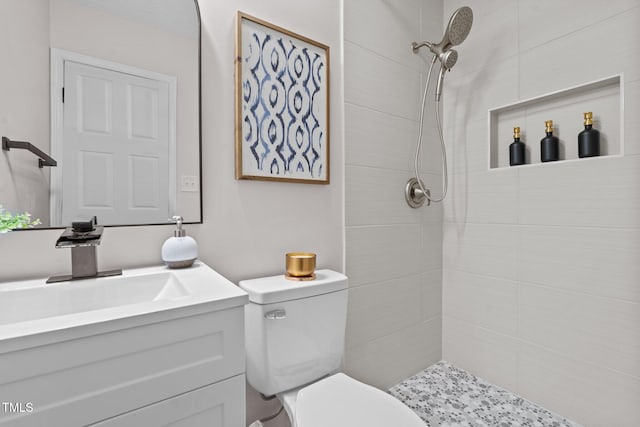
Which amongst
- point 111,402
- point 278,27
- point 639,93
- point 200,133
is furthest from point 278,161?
point 639,93

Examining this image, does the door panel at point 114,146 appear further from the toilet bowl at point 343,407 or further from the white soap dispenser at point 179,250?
the toilet bowl at point 343,407

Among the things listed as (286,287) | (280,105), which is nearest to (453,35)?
(280,105)

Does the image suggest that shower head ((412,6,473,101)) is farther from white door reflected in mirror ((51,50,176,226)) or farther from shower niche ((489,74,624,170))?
white door reflected in mirror ((51,50,176,226))

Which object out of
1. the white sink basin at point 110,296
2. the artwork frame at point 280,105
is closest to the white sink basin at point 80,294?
the white sink basin at point 110,296

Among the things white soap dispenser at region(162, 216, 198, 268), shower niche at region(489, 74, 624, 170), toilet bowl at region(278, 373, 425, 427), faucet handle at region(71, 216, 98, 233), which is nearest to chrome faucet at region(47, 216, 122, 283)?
faucet handle at region(71, 216, 98, 233)

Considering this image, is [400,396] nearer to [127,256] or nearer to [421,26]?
[127,256]

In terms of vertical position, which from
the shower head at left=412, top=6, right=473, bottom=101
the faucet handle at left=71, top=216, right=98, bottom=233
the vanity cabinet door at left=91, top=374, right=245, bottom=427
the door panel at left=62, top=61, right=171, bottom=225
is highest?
the shower head at left=412, top=6, right=473, bottom=101

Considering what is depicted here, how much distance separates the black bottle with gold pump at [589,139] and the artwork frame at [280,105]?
1.09m

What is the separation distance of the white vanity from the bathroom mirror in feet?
0.89

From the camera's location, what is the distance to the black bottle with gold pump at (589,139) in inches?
51.1

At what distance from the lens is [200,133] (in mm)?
1061

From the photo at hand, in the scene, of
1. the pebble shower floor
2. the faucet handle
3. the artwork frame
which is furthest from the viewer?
the pebble shower floor

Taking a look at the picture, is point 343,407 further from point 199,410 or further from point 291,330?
point 199,410

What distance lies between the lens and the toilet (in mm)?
902
